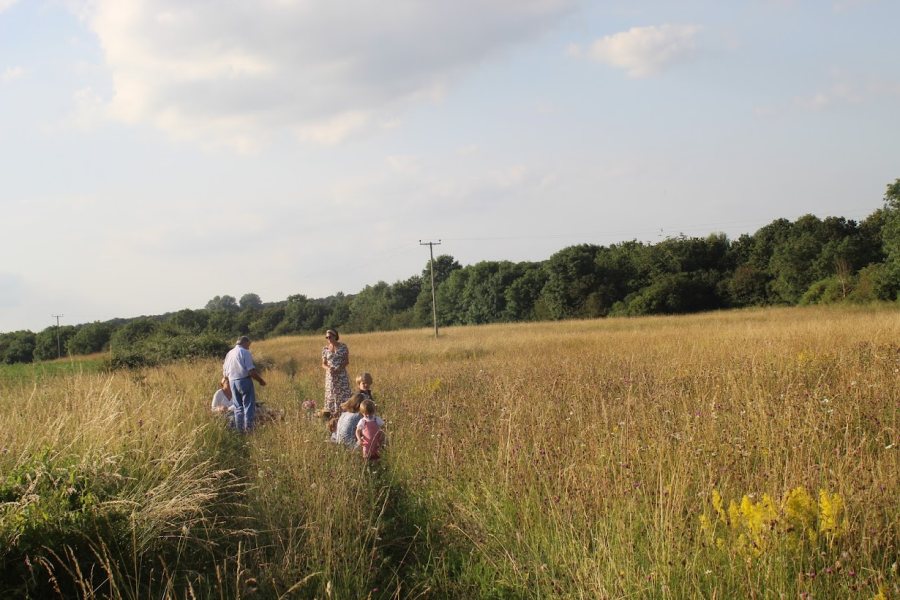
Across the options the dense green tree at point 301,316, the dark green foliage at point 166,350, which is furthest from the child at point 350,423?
the dense green tree at point 301,316

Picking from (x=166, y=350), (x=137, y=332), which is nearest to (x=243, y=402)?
(x=166, y=350)

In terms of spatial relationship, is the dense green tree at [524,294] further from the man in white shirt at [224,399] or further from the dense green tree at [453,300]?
the man in white shirt at [224,399]

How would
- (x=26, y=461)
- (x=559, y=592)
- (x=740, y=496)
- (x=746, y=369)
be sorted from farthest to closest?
(x=746, y=369) → (x=26, y=461) → (x=740, y=496) → (x=559, y=592)

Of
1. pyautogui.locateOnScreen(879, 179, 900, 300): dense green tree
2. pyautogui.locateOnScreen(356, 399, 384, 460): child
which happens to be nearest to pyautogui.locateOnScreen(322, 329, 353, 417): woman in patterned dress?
pyautogui.locateOnScreen(356, 399, 384, 460): child

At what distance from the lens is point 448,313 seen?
249 ft

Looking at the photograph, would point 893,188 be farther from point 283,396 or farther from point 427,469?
point 427,469

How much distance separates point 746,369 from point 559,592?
5363mm

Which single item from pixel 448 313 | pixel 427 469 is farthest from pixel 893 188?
pixel 448 313

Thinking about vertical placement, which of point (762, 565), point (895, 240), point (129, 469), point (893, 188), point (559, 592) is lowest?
point (559, 592)

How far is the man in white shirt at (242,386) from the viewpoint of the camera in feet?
33.7

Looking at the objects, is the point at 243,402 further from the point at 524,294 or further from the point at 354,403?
the point at 524,294

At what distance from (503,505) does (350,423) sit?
3.27 metres

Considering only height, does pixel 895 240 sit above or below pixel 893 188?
below

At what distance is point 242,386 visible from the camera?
10.3 meters
